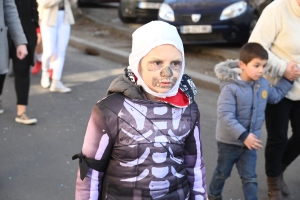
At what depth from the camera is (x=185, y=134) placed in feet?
7.99

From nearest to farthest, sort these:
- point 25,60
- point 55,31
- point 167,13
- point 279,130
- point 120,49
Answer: point 279,130
point 25,60
point 55,31
point 167,13
point 120,49

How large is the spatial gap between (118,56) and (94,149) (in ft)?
26.5

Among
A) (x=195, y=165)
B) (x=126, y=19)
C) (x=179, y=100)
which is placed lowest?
(x=126, y=19)

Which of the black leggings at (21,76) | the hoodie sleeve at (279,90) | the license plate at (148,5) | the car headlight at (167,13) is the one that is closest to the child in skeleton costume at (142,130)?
the hoodie sleeve at (279,90)

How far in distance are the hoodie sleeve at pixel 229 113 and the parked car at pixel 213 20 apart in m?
6.10

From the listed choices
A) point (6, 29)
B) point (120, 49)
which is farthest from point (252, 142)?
point (120, 49)

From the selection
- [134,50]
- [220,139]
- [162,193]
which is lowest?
[220,139]

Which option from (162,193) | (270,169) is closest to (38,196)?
(270,169)

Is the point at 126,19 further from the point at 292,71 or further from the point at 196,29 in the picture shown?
the point at 292,71

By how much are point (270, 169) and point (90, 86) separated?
4.26 m

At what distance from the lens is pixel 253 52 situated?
386cm

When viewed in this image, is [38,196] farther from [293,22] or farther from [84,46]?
[84,46]

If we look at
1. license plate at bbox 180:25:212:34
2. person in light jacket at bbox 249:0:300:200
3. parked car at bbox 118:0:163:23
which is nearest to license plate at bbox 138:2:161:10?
parked car at bbox 118:0:163:23

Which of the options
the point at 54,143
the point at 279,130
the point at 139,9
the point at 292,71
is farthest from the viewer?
the point at 139,9
